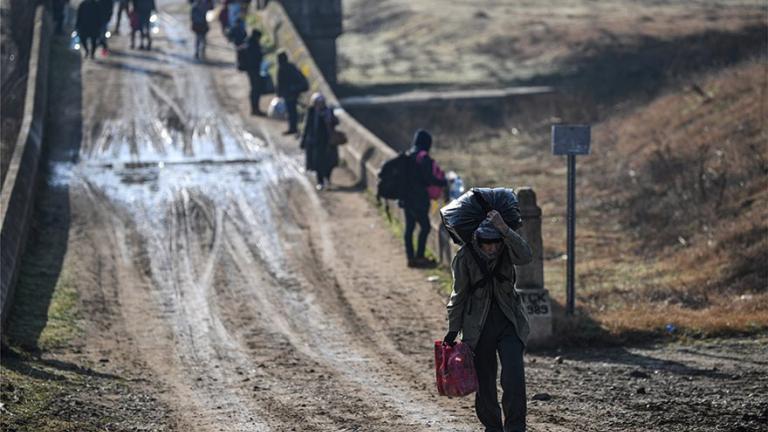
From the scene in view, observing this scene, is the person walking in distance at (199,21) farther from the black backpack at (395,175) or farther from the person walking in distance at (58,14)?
the black backpack at (395,175)

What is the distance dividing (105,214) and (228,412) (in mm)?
9640

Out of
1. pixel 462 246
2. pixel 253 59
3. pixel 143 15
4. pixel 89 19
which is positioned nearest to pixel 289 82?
pixel 253 59

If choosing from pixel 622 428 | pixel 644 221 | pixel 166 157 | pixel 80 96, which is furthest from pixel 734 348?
pixel 80 96

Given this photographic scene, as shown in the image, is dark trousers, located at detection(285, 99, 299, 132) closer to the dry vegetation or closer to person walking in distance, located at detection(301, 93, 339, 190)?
the dry vegetation

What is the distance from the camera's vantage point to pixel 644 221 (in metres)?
22.2

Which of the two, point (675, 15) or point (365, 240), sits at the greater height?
point (675, 15)

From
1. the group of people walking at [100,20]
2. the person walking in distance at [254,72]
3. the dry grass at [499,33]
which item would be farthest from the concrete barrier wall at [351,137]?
the group of people walking at [100,20]

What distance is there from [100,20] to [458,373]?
26299mm

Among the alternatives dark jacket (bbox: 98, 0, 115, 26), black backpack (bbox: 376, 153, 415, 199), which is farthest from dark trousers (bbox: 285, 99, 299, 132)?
black backpack (bbox: 376, 153, 415, 199)

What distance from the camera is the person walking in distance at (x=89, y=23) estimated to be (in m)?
32.4

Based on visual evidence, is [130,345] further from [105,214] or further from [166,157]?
[166,157]

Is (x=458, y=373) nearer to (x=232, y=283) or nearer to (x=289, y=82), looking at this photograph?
(x=232, y=283)

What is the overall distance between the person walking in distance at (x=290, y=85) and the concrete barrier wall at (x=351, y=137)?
862 millimetres

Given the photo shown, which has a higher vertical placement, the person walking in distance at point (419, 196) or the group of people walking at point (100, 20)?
the group of people walking at point (100, 20)
